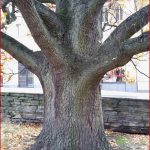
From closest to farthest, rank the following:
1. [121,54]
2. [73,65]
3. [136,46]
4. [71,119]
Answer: [136,46] → [121,54] → [73,65] → [71,119]

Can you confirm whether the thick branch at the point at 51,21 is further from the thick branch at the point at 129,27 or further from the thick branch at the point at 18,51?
the thick branch at the point at 129,27

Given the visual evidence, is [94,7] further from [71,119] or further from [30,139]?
[30,139]

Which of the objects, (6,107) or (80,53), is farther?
(6,107)

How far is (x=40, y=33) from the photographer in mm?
5305

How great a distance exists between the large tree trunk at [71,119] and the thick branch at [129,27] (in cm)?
79

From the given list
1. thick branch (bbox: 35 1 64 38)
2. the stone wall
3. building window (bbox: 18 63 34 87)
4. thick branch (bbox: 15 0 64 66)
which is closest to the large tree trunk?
thick branch (bbox: 15 0 64 66)

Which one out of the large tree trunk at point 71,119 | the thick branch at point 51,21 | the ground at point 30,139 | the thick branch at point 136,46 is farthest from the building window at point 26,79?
the thick branch at point 136,46

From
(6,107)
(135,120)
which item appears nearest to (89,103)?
(135,120)

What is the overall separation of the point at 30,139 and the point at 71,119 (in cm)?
198

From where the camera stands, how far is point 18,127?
9.29 m

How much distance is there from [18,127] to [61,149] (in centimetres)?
342

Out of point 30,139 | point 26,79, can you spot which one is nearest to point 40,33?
point 30,139

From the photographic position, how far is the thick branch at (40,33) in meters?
4.88

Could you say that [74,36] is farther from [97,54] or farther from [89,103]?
[89,103]
